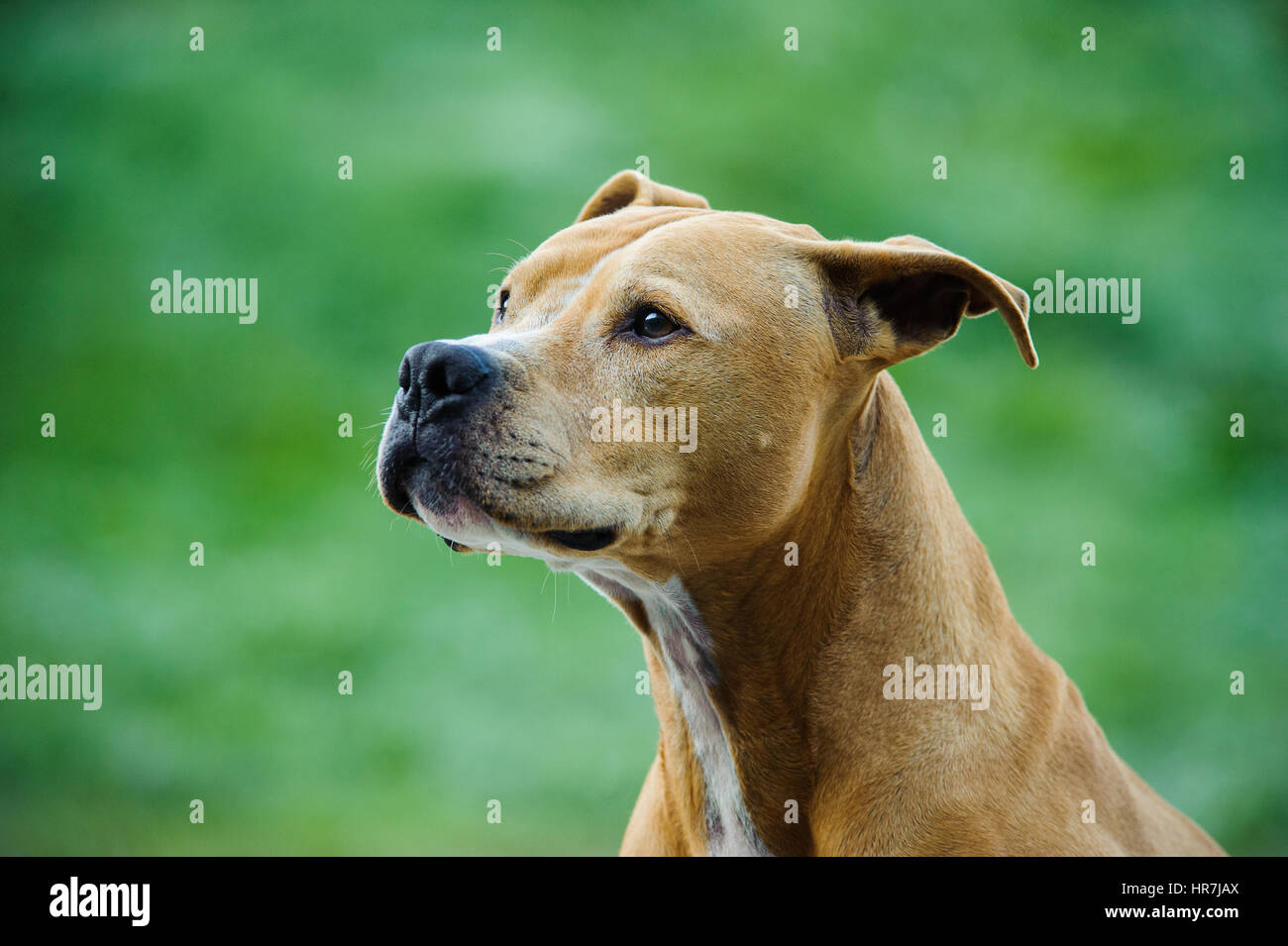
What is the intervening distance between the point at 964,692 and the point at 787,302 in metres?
1.18

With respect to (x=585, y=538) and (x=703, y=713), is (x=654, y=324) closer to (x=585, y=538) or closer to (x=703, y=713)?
(x=585, y=538)

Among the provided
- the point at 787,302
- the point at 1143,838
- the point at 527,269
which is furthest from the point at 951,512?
the point at 527,269

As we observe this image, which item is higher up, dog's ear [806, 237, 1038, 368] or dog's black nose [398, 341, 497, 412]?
dog's ear [806, 237, 1038, 368]

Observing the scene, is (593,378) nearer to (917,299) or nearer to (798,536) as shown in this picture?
(798,536)

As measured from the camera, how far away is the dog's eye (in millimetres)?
3230

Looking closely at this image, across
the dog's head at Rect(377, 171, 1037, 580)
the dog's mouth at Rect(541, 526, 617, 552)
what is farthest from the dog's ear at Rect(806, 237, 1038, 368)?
the dog's mouth at Rect(541, 526, 617, 552)

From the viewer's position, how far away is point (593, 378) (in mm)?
3184

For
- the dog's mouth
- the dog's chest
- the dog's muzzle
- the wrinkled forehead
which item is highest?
the wrinkled forehead

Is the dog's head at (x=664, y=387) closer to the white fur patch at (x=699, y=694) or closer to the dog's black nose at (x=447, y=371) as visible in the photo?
the dog's black nose at (x=447, y=371)

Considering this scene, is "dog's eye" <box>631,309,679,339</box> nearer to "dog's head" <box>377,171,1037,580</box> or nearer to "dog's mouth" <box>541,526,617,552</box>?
"dog's head" <box>377,171,1037,580</box>

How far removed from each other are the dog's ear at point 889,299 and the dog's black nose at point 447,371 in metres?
1.02

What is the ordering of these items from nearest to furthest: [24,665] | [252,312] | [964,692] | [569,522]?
[569,522]
[964,692]
[24,665]
[252,312]

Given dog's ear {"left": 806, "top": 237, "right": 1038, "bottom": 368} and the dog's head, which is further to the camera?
dog's ear {"left": 806, "top": 237, "right": 1038, "bottom": 368}

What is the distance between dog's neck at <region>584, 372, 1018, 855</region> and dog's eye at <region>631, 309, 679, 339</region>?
1.90 feet
